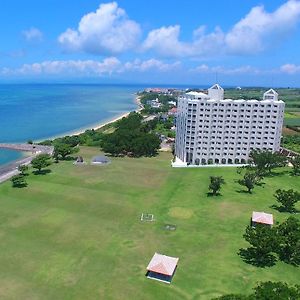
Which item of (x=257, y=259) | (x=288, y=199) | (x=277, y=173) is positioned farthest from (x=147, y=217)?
(x=277, y=173)

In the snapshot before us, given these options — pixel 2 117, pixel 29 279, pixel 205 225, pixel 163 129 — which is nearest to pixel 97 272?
pixel 29 279

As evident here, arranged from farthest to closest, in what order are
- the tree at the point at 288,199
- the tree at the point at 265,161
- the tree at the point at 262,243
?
the tree at the point at 265,161
the tree at the point at 288,199
the tree at the point at 262,243

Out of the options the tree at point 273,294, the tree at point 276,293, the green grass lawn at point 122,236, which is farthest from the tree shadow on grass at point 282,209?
the tree at point 273,294

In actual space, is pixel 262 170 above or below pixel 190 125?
below

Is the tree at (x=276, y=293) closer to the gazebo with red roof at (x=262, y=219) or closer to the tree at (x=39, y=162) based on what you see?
the gazebo with red roof at (x=262, y=219)

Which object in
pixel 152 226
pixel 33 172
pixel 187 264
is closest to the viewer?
pixel 187 264

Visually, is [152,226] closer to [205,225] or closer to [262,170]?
[205,225]

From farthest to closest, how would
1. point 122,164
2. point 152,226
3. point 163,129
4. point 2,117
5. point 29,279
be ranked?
point 2,117, point 163,129, point 122,164, point 152,226, point 29,279

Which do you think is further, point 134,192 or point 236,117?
point 236,117
